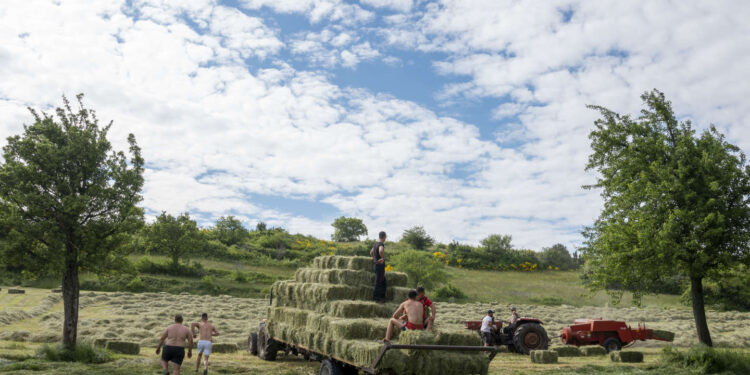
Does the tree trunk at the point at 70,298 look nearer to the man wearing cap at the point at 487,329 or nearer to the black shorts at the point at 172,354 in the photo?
the black shorts at the point at 172,354

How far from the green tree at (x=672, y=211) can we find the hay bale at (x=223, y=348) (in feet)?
50.5

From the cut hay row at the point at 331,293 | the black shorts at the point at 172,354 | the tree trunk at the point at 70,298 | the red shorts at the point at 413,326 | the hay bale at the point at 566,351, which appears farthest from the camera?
the hay bale at the point at 566,351

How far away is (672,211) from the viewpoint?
65.2 feet

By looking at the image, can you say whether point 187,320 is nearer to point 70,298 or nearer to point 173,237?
point 70,298

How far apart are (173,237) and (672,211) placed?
42950 mm

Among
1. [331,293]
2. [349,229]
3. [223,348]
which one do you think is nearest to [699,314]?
[331,293]

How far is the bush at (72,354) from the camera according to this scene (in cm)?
1516

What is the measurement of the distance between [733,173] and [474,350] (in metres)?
16.6

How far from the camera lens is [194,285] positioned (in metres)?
44.7

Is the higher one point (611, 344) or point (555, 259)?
point (555, 259)

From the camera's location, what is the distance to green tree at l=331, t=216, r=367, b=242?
11012 centimetres

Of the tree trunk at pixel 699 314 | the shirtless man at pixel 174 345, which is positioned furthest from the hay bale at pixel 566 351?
the shirtless man at pixel 174 345

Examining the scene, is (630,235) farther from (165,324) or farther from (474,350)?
(165,324)

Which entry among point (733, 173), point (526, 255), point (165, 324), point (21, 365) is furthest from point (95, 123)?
point (526, 255)
